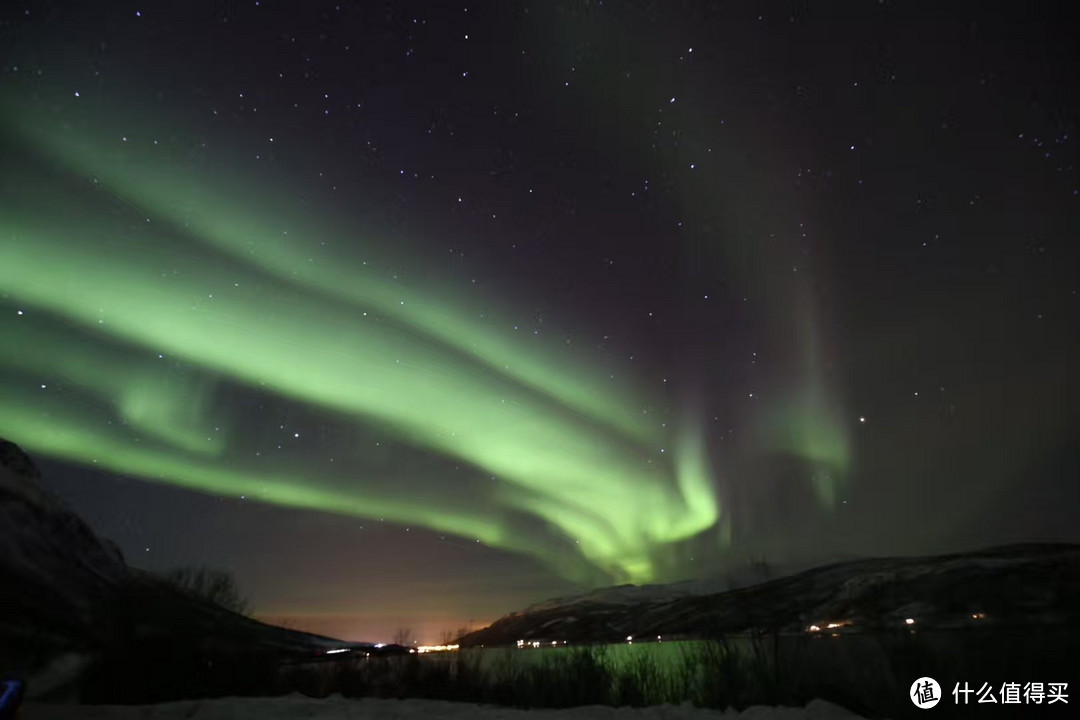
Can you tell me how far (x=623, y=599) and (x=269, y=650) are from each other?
19339 cm

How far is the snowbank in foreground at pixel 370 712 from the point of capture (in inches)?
328

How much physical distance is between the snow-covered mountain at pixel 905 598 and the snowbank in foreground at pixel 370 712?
28.5 m

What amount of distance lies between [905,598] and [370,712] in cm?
9028

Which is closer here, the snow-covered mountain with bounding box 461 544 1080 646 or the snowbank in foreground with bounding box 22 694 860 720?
the snowbank in foreground with bounding box 22 694 860 720

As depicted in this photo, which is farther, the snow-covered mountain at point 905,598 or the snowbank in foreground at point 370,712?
the snow-covered mountain at point 905,598

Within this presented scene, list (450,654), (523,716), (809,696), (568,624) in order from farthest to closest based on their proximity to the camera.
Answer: (568,624) < (450,654) < (809,696) < (523,716)

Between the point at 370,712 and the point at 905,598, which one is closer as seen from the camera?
the point at 370,712

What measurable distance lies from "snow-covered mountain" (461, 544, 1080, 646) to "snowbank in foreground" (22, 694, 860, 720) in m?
28.5

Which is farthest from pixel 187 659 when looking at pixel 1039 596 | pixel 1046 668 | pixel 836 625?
pixel 1039 596

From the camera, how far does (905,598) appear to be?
77000 mm

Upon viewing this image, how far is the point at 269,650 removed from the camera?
14.2m

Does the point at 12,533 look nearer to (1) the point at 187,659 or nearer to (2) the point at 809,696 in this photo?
(1) the point at 187,659

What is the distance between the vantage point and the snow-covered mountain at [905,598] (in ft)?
209

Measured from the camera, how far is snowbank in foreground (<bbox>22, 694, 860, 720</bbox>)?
27.3ft
